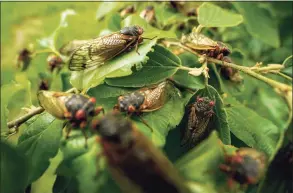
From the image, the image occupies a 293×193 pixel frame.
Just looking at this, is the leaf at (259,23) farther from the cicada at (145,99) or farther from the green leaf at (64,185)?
the green leaf at (64,185)

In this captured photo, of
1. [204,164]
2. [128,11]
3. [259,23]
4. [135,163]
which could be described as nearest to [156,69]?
[204,164]

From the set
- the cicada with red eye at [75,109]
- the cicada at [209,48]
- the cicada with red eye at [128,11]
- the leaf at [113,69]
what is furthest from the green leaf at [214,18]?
the cicada with red eye at [75,109]

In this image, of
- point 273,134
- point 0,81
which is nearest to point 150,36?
point 273,134

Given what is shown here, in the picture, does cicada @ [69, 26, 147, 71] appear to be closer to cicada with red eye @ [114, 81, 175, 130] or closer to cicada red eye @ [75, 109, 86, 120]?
cicada with red eye @ [114, 81, 175, 130]

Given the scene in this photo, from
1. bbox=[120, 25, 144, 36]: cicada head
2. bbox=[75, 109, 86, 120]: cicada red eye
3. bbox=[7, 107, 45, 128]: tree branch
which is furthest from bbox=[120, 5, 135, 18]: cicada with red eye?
bbox=[75, 109, 86, 120]: cicada red eye

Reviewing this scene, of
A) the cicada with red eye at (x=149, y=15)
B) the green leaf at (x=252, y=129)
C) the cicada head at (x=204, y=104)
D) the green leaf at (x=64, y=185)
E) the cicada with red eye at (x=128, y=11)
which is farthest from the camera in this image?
the cicada with red eye at (x=128, y=11)

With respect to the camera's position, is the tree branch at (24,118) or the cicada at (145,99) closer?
the cicada at (145,99)

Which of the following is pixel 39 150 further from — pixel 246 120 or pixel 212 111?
pixel 246 120
